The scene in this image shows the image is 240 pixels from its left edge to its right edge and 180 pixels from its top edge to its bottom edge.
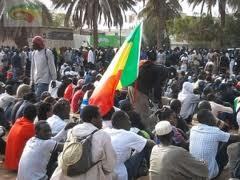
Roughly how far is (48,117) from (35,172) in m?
1.47

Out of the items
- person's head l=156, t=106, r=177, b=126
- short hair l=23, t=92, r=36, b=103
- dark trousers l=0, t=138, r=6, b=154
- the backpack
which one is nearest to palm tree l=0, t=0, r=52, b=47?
short hair l=23, t=92, r=36, b=103

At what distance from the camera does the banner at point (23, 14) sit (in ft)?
113

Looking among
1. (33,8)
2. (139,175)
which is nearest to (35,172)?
(139,175)

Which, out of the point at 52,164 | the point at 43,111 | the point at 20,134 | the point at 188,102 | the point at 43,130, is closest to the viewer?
the point at 43,130

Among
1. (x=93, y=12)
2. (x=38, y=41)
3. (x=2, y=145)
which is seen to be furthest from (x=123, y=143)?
(x=93, y=12)

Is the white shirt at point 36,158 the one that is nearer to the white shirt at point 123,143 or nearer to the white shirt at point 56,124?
the white shirt at point 123,143

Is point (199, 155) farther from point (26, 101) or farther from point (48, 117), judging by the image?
point (26, 101)

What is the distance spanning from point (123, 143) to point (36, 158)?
3.44 feet

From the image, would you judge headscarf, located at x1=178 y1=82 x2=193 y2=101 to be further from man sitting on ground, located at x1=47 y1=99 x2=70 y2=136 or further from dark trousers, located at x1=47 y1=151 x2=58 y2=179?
dark trousers, located at x1=47 y1=151 x2=58 y2=179

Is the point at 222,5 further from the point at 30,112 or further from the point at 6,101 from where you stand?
the point at 30,112

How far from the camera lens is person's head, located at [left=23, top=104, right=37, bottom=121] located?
6781mm

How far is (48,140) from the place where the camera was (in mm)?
5859

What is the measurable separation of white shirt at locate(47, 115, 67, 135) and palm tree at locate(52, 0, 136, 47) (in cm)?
2540

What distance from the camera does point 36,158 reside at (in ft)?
19.3
